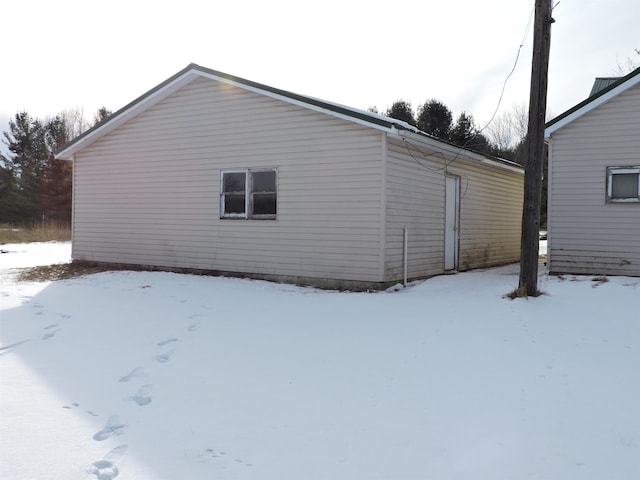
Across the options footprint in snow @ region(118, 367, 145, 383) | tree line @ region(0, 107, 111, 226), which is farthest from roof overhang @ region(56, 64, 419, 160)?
tree line @ region(0, 107, 111, 226)

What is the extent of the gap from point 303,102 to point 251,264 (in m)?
3.52

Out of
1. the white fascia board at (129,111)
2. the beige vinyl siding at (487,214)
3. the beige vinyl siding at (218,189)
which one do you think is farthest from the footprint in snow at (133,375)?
the beige vinyl siding at (487,214)

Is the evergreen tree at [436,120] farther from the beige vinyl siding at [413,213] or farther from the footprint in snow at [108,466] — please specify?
the footprint in snow at [108,466]

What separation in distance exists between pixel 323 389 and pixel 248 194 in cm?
714

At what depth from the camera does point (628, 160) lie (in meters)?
10.3

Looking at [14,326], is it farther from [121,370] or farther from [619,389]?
[619,389]

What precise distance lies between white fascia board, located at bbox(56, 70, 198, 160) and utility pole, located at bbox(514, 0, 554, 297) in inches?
Answer: 276

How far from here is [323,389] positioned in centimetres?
457

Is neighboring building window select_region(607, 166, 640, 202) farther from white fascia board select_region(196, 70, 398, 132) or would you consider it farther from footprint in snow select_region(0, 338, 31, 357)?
footprint in snow select_region(0, 338, 31, 357)

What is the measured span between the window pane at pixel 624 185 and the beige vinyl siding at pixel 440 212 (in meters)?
3.30

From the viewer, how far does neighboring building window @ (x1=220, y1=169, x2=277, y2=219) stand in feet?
35.9

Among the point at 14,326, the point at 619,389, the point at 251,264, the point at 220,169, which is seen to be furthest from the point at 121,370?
the point at 220,169

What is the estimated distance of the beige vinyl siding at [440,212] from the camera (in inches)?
395

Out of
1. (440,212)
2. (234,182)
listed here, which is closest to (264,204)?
(234,182)
